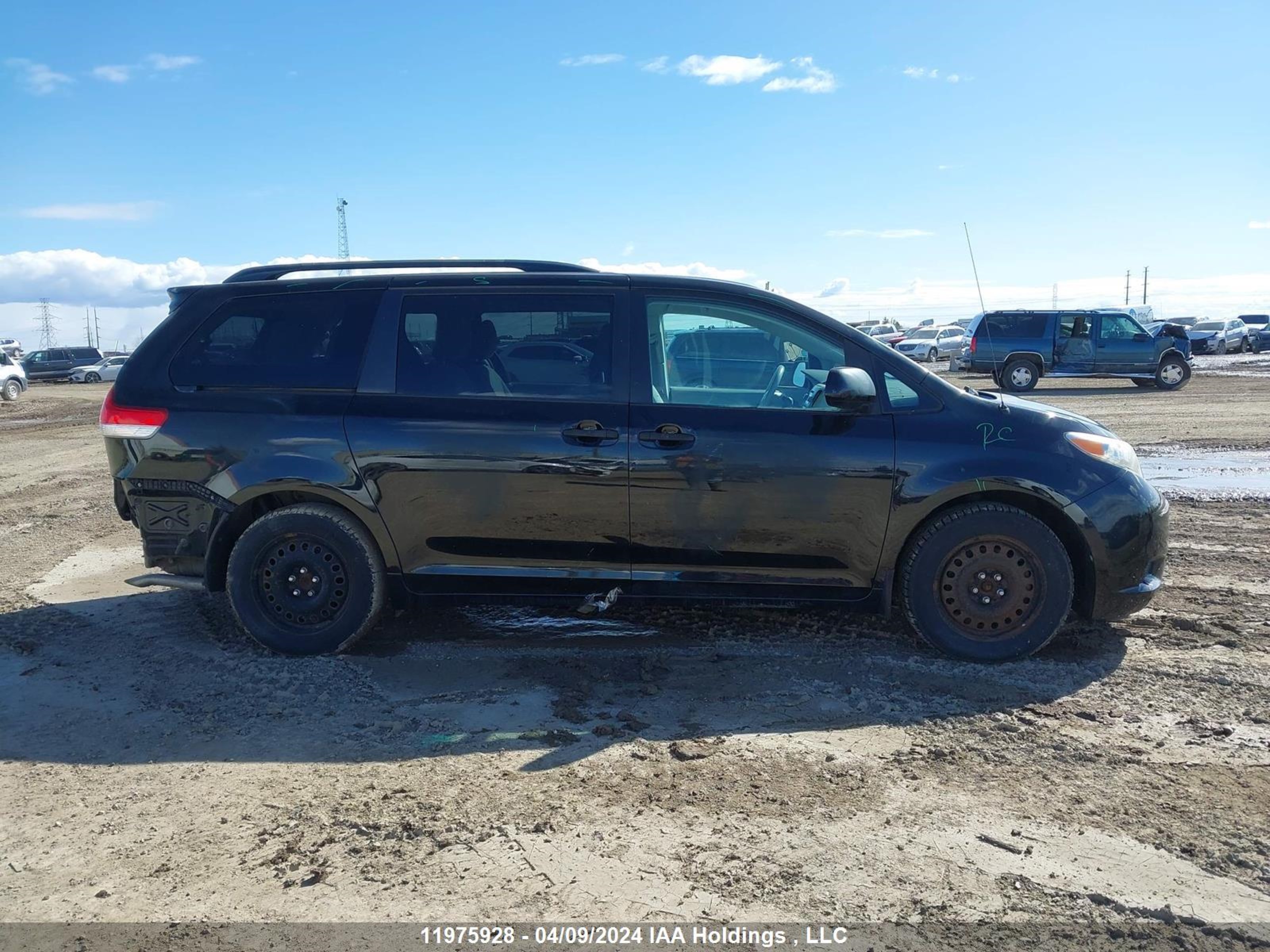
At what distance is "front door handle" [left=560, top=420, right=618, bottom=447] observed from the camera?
471cm

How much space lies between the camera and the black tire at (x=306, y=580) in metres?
4.91

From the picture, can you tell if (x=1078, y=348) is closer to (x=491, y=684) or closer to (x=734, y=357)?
(x=734, y=357)

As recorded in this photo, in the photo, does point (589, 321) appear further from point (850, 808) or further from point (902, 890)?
point (902, 890)

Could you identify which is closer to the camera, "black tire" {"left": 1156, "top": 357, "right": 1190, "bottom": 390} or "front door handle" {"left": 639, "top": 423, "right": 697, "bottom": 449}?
"front door handle" {"left": 639, "top": 423, "right": 697, "bottom": 449}

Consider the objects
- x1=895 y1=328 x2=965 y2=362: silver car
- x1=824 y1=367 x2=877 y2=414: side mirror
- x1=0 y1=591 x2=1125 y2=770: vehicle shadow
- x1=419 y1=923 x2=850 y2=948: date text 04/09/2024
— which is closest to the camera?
x1=419 y1=923 x2=850 y2=948: date text 04/09/2024

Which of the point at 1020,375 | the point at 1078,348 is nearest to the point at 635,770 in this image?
the point at 1020,375

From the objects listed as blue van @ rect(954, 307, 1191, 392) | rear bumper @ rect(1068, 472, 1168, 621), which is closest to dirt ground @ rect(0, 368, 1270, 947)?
rear bumper @ rect(1068, 472, 1168, 621)

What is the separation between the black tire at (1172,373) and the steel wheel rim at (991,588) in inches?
863

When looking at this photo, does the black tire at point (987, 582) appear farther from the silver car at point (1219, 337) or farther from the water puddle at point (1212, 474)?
the silver car at point (1219, 337)

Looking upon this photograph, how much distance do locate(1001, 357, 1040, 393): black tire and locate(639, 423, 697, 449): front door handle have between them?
67.7 feet

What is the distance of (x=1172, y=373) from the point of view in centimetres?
2383

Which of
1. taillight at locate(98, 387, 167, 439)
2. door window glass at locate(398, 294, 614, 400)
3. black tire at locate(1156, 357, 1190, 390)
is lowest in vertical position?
black tire at locate(1156, 357, 1190, 390)

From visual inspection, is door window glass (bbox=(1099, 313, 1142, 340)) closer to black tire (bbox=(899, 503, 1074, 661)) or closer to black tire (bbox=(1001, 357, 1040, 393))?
black tire (bbox=(1001, 357, 1040, 393))

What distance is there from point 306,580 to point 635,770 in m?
2.18
